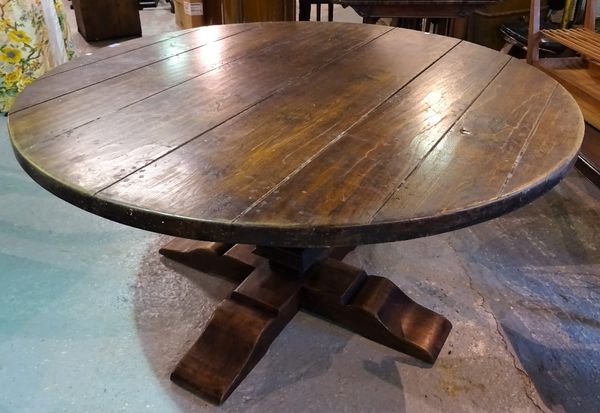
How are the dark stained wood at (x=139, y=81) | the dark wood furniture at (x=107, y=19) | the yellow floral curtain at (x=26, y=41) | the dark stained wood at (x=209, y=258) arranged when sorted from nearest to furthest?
the dark stained wood at (x=139, y=81) → the dark stained wood at (x=209, y=258) → the yellow floral curtain at (x=26, y=41) → the dark wood furniture at (x=107, y=19)

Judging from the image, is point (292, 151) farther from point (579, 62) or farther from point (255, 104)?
point (579, 62)

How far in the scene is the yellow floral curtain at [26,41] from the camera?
257 cm

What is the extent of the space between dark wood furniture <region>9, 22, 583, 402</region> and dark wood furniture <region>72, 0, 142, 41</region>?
9.21ft

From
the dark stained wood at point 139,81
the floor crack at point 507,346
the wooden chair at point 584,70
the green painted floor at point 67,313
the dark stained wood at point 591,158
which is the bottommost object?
the floor crack at point 507,346

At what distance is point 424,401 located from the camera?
4.01 ft

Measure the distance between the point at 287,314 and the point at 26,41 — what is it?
2232 mm

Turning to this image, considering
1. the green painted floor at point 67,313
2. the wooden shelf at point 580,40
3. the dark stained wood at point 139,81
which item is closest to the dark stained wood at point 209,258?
the green painted floor at point 67,313

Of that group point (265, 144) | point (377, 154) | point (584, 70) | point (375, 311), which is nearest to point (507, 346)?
point (375, 311)

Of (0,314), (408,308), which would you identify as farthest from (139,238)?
(408,308)

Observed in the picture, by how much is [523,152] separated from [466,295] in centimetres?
78

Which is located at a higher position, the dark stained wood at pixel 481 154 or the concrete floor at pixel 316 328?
the dark stained wood at pixel 481 154

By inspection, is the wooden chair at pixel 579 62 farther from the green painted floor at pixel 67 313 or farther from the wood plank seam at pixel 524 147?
the green painted floor at pixel 67 313

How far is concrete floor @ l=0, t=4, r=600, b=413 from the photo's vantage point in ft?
4.04

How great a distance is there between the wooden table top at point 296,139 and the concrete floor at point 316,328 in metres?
0.66
